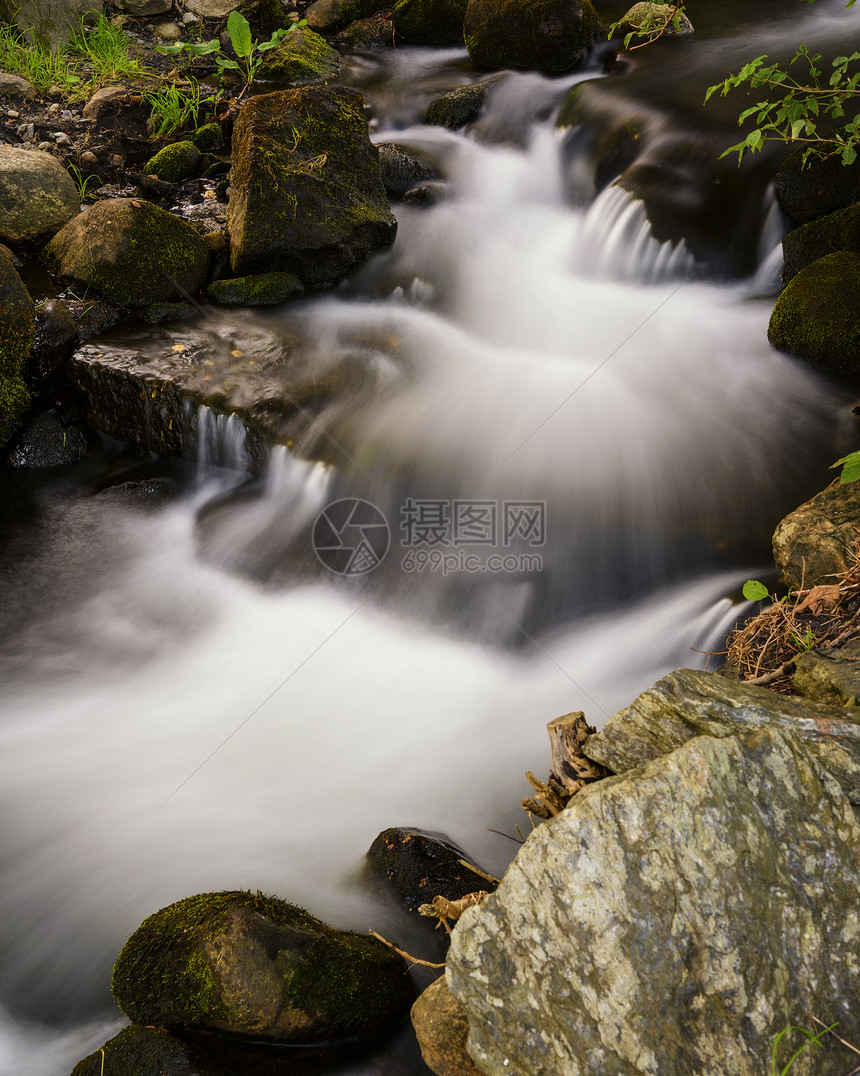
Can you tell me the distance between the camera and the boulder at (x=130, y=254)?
523 cm

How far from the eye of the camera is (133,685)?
3.63 meters

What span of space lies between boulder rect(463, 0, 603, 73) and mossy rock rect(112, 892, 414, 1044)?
8171 mm

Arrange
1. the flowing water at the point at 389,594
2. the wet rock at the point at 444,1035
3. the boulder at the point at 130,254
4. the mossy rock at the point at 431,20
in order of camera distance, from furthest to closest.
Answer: the mossy rock at the point at 431,20
the boulder at the point at 130,254
the flowing water at the point at 389,594
the wet rock at the point at 444,1035

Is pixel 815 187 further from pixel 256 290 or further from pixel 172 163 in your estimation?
pixel 172 163

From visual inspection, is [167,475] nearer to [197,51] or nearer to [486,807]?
[486,807]

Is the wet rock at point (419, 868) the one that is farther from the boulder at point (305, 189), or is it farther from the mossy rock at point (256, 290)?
the boulder at point (305, 189)

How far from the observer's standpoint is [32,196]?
571 cm

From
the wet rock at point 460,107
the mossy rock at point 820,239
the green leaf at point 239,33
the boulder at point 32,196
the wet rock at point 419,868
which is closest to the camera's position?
the wet rock at point 419,868

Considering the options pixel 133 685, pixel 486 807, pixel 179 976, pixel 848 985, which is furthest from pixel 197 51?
pixel 848 985

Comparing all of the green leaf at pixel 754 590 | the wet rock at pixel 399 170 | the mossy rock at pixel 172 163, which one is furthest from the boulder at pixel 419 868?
the mossy rock at pixel 172 163

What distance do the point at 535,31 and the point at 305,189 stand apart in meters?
3.70

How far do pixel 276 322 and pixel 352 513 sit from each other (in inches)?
72.3

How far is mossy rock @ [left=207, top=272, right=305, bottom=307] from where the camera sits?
5.50 metres

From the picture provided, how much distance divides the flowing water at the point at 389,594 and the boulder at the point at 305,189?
31 centimetres
